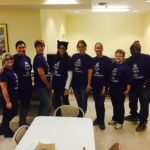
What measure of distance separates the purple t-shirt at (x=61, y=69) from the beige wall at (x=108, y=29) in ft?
16.1

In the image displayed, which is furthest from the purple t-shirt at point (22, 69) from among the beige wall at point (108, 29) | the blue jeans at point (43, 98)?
the beige wall at point (108, 29)

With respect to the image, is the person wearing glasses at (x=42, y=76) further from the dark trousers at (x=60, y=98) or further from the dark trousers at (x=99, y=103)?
the dark trousers at (x=99, y=103)

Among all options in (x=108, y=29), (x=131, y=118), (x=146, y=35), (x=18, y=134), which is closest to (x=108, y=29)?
(x=108, y=29)

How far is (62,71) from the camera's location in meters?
3.81

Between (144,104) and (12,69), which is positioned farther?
(144,104)

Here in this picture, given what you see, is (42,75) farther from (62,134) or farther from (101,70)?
(62,134)

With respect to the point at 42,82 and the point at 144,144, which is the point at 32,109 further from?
the point at 144,144

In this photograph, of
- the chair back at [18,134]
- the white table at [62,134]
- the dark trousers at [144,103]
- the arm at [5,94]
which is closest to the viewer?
the white table at [62,134]

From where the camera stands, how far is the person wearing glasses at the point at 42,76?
12.2 ft

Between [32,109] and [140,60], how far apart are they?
103 inches

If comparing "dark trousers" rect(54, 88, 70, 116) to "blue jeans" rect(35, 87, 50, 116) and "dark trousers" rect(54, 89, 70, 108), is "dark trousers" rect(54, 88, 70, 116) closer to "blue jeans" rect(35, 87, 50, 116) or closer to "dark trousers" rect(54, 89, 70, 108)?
"dark trousers" rect(54, 89, 70, 108)

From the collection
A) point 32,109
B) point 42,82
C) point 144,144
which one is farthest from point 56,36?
point 144,144

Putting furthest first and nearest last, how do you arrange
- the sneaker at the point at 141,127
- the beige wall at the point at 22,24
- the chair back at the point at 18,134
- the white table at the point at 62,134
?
the beige wall at the point at 22,24, the sneaker at the point at 141,127, the chair back at the point at 18,134, the white table at the point at 62,134

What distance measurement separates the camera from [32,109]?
5.09 meters
